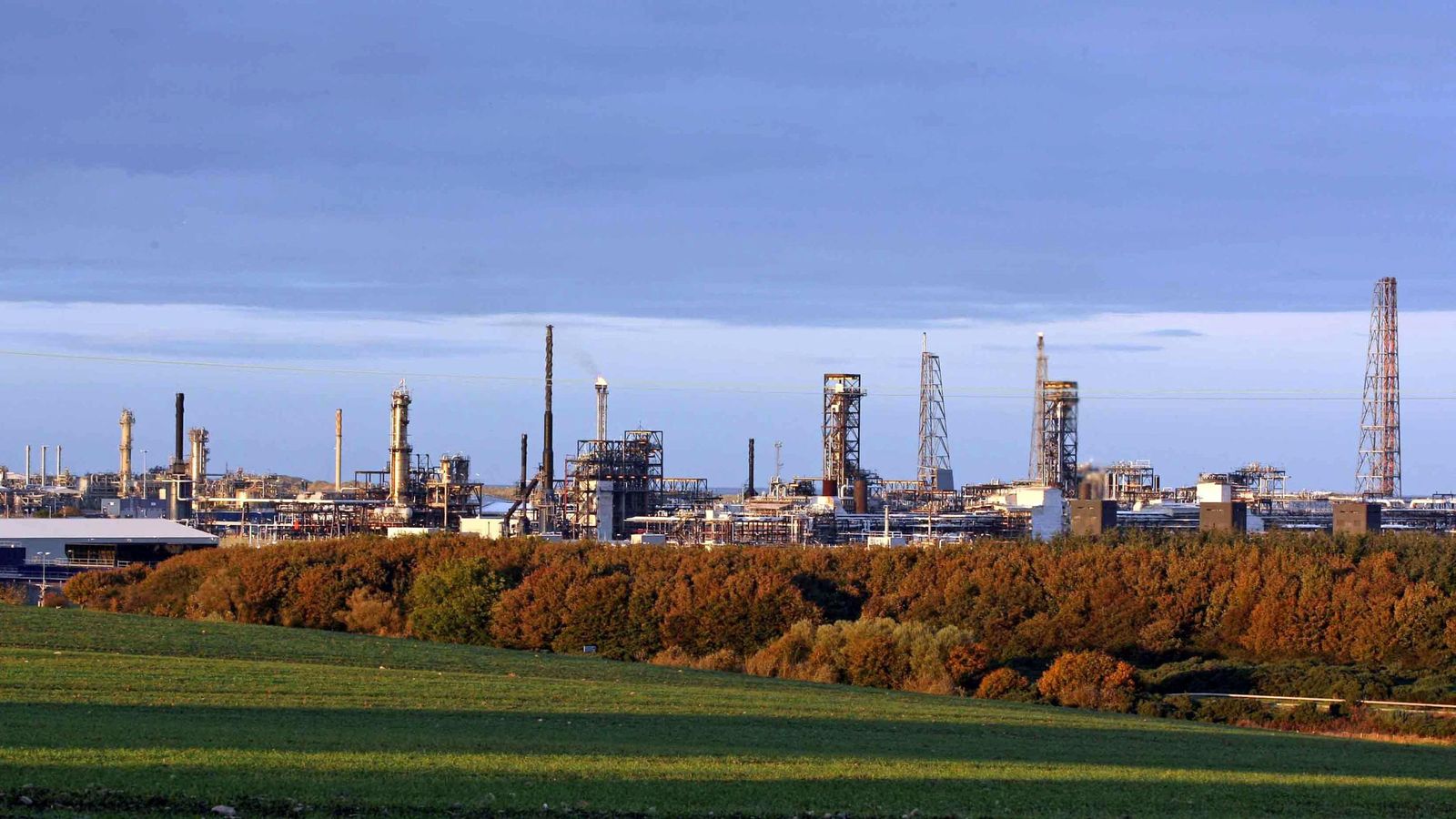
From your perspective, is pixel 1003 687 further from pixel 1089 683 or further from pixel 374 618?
pixel 374 618

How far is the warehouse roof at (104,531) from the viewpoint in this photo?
8212cm

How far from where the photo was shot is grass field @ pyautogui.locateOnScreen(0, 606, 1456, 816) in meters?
15.4

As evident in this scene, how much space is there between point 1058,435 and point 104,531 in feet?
189

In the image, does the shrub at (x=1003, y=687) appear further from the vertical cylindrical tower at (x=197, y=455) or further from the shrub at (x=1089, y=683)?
the vertical cylindrical tower at (x=197, y=455)

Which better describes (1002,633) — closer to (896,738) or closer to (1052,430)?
(896,738)

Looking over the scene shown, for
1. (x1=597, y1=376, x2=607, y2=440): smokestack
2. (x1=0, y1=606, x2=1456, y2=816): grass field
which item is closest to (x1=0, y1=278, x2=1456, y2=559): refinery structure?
(x1=597, y1=376, x2=607, y2=440): smokestack

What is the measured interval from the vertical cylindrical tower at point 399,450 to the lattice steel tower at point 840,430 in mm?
24216

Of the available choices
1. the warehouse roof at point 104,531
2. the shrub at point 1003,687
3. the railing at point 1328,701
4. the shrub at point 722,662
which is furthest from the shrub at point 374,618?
the railing at point 1328,701

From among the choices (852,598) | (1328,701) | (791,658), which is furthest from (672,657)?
(1328,701)

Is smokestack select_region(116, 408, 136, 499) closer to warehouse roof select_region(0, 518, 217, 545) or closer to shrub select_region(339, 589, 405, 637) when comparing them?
warehouse roof select_region(0, 518, 217, 545)

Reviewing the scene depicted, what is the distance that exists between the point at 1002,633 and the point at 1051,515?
26741mm

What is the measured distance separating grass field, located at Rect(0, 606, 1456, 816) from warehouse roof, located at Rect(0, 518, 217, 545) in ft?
161

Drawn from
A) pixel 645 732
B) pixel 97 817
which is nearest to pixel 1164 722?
pixel 645 732

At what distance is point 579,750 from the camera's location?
19.8m
